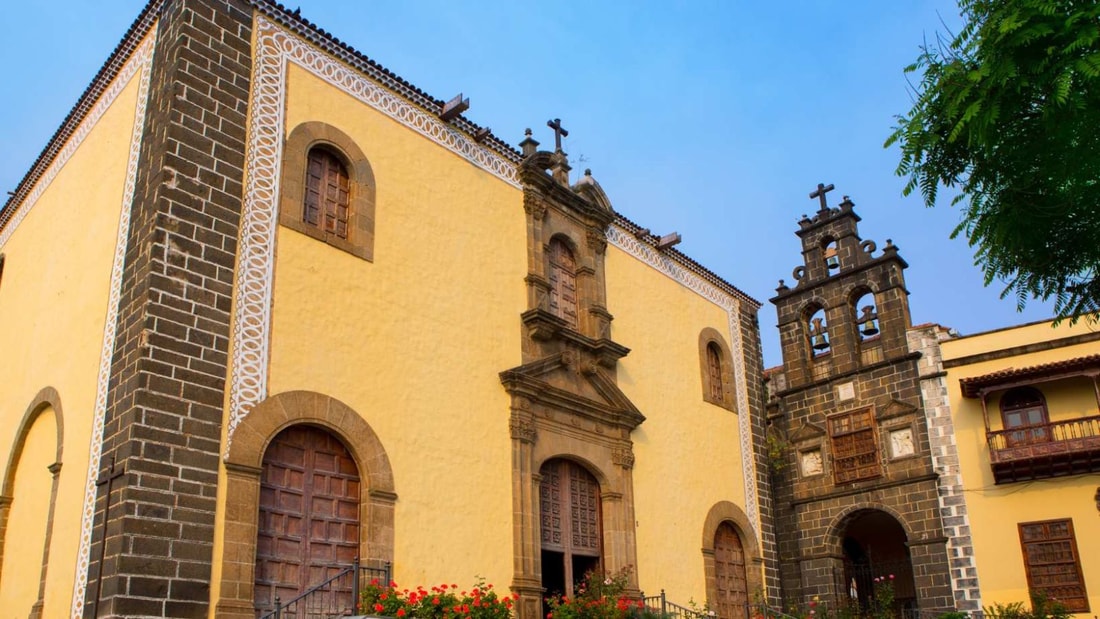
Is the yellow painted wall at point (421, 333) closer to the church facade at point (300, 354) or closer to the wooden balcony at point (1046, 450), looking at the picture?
the church facade at point (300, 354)

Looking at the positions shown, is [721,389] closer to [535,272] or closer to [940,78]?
[535,272]

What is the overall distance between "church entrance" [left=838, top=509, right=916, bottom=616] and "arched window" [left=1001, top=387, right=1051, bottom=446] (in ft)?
9.42

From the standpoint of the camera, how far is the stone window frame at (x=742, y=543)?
1697 cm

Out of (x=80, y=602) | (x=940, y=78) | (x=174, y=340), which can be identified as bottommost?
(x=80, y=602)

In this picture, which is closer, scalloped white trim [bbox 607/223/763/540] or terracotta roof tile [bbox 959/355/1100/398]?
terracotta roof tile [bbox 959/355/1100/398]

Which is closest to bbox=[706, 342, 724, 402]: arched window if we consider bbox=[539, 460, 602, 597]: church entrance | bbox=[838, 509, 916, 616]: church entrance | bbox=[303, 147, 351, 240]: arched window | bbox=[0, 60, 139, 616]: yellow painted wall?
bbox=[838, 509, 916, 616]: church entrance

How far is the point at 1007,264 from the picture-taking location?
841cm

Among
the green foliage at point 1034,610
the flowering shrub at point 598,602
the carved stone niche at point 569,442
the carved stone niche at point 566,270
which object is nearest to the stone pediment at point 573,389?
the carved stone niche at point 569,442

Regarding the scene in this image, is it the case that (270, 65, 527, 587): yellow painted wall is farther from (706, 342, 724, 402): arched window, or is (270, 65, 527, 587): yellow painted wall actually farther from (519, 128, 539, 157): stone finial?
(706, 342, 724, 402): arched window

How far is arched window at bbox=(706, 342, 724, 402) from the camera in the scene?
19250 millimetres

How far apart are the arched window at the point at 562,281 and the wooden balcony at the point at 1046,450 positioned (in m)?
8.01

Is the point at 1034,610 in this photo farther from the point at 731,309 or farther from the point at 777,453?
the point at 731,309

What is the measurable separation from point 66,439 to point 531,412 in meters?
6.16

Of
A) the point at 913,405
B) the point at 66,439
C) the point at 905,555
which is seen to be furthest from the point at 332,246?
the point at 905,555
